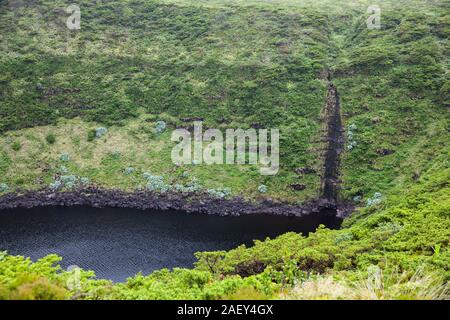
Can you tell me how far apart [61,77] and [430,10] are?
65850 millimetres

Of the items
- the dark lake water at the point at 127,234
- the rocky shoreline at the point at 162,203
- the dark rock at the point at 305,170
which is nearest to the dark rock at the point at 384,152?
Answer: the dark rock at the point at 305,170

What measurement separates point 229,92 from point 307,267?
1687 inches

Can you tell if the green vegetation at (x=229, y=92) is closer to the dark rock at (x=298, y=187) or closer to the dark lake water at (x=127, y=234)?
the dark rock at (x=298, y=187)

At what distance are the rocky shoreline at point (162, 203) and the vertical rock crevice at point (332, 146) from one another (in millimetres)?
1808

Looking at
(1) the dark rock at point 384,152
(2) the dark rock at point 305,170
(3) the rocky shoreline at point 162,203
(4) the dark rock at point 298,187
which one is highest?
(1) the dark rock at point 384,152

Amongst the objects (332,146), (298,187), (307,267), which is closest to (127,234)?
(298,187)

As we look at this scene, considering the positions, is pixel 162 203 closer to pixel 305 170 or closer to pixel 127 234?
pixel 127 234

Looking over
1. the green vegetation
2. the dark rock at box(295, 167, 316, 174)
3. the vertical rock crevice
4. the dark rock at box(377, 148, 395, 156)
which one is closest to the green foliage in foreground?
the green vegetation

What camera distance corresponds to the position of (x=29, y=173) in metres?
54.1

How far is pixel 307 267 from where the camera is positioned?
25281mm

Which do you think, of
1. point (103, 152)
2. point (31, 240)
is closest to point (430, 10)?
point (103, 152)

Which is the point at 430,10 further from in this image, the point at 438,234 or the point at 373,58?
the point at 438,234

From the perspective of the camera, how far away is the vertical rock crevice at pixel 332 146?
170 feet

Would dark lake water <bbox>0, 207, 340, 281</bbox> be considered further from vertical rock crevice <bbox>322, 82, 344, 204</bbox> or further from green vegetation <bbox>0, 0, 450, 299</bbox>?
green vegetation <bbox>0, 0, 450, 299</bbox>
